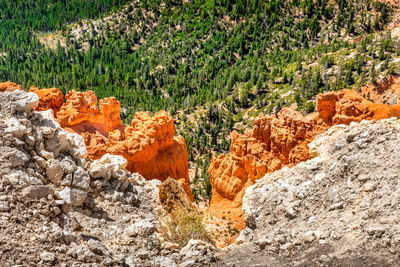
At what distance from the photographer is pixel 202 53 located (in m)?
118

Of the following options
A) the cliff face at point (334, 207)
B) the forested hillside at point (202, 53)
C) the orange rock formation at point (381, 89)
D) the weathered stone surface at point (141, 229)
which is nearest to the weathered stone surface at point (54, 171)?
the weathered stone surface at point (141, 229)

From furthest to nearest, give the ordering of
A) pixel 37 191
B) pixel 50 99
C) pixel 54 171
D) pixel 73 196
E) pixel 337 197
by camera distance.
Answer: pixel 50 99, pixel 73 196, pixel 54 171, pixel 337 197, pixel 37 191

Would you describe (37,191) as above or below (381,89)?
above

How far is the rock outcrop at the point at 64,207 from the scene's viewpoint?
342 inches

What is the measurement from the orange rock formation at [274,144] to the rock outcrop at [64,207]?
878cm

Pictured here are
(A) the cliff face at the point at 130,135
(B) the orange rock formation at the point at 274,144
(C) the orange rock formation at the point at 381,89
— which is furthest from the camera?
(C) the orange rock formation at the point at 381,89

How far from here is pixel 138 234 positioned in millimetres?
11641

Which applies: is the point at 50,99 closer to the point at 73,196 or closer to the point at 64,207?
the point at 73,196

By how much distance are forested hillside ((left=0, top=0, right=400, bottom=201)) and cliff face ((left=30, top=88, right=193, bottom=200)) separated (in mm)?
15918

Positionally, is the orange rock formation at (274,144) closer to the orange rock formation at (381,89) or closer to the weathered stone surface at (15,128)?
the weathered stone surface at (15,128)

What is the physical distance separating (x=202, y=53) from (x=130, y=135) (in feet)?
327

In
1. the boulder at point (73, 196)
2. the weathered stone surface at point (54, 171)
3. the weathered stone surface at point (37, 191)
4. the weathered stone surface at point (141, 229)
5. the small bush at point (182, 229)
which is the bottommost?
the small bush at point (182, 229)

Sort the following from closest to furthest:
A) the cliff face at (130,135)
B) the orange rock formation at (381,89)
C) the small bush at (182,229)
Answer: the small bush at (182,229) → the cliff face at (130,135) → the orange rock formation at (381,89)

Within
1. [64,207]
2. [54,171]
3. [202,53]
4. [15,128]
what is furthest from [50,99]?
[202,53]
